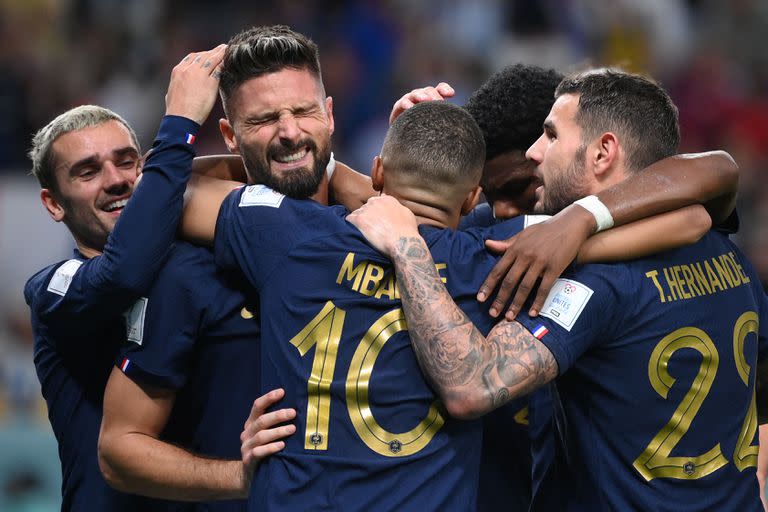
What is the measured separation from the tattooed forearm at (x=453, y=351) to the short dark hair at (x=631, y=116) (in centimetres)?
84

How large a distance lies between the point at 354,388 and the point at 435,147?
0.78 m

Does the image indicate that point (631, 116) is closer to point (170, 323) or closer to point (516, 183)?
point (516, 183)

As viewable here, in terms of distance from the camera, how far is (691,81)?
10.1m

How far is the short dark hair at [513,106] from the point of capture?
4246 millimetres

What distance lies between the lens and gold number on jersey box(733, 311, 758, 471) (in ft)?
11.6

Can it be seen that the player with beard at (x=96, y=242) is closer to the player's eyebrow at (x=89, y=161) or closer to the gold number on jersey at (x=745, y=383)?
the player's eyebrow at (x=89, y=161)

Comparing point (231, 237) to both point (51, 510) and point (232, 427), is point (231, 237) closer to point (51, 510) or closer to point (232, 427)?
point (232, 427)

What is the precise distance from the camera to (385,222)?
10.7 ft

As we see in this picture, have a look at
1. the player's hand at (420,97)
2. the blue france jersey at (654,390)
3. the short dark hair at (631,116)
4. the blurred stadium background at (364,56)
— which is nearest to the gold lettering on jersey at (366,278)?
the blue france jersey at (654,390)

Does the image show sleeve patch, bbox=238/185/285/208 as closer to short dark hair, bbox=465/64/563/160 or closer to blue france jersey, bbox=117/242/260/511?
blue france jersey, bbox=117/242/260/511

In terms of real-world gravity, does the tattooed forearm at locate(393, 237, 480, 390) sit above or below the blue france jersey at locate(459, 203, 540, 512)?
above

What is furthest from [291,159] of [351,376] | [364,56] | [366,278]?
[364,56]

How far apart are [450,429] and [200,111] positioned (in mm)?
1381

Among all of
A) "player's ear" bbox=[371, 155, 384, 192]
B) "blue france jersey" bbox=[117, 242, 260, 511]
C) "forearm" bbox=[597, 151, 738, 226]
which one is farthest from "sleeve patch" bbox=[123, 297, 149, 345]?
"forearm" bbox=[597, 151, 738, 226]
